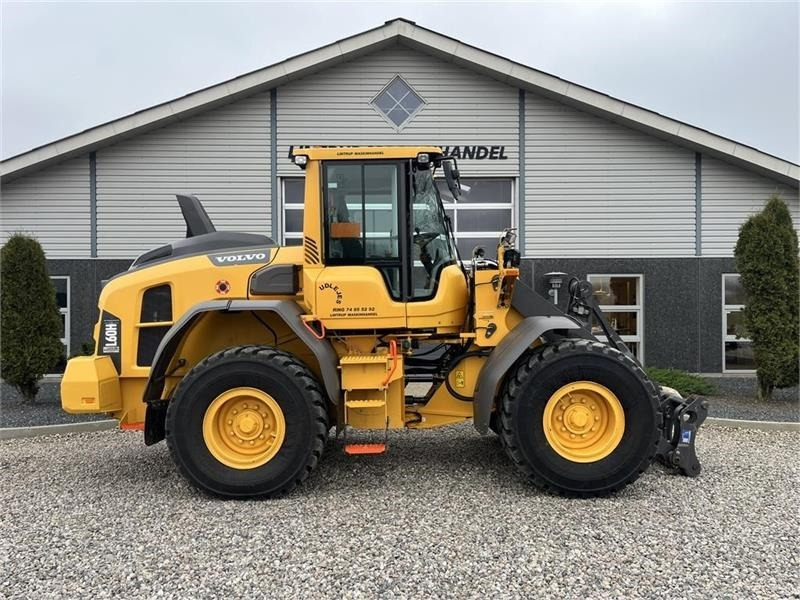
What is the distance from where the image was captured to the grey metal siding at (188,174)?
10.6 meters

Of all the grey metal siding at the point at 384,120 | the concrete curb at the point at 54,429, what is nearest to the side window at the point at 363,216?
the concrete curb at the point at 54,429

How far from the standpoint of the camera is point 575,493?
4363 millimetres

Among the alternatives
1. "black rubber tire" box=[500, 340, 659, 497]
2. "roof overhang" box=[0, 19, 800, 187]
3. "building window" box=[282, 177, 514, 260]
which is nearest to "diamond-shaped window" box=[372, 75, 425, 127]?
"roof overhang" box=[0, 19, 800, 187]

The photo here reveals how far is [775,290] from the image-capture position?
8.16 metres

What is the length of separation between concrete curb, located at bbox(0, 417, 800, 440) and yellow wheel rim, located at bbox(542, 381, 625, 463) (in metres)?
3.33

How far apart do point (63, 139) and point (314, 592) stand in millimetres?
10062

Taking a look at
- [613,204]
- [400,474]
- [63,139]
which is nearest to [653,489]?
[400,474]

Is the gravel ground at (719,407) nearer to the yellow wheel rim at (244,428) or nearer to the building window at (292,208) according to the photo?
the yellow wheel rim at (244,428)

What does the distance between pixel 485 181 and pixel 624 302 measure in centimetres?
357

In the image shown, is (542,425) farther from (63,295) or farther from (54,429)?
(63,295)

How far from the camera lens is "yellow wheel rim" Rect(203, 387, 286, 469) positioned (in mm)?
4426

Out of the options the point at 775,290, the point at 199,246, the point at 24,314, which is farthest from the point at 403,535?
the point at 775,290

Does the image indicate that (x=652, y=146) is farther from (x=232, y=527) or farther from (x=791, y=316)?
(x=232, y=527)

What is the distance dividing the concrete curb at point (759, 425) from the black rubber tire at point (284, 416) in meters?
5.16
